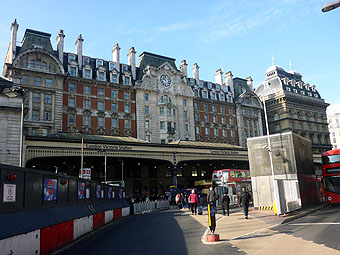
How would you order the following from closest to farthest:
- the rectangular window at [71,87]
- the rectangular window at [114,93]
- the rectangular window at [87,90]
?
the rectangular window at [71,87] → the rectangular window at [87,90] → the rectangular window at [114,93]

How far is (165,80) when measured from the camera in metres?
59.4

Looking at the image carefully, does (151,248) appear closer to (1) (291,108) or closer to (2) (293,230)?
(2) (293,230)

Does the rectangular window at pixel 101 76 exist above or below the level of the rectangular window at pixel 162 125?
above

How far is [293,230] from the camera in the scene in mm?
13273

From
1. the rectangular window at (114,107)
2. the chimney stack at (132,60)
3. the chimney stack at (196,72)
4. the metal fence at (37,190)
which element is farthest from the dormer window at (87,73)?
the metal fence at (37,190)

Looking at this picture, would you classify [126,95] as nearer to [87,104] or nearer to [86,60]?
[87,104]

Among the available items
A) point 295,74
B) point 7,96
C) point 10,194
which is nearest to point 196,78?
point 295,74

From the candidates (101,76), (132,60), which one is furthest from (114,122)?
(132,60)

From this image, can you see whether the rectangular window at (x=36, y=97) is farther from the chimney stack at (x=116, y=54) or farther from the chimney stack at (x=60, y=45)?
the chimney stack at (x=116, y=54)

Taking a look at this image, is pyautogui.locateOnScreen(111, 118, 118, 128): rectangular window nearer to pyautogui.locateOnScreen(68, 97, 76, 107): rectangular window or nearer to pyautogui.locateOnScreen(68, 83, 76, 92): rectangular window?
pyautogui.locateOnScreen(68, 97, 76, 107): rectangular window

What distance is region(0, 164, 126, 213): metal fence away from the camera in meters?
8.07

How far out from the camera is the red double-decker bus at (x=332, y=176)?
81.9 ft

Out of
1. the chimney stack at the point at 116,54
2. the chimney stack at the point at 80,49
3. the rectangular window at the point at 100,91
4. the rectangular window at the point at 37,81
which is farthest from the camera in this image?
the chimney stack at the point at 116,54

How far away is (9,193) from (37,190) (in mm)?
1837
